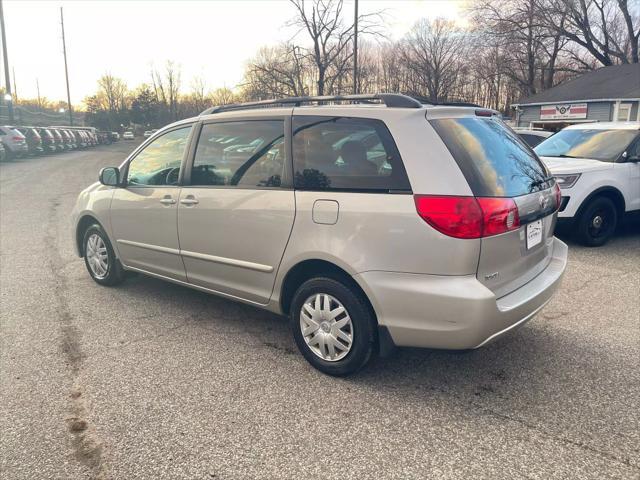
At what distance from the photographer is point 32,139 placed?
27.5 meters

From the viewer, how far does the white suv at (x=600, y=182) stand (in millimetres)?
6316

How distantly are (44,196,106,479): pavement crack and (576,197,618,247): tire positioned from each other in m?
6.00

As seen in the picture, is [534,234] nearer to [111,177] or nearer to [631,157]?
[111,177]

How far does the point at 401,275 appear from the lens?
2.79 metres

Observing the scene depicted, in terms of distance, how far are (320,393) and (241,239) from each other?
4.02 ft

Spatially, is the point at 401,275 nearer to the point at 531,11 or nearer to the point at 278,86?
the point at 278,86

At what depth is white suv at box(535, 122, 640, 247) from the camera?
6.32 m

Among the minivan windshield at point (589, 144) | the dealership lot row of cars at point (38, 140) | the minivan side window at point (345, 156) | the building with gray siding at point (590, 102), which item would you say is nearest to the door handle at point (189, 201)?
the minivan side window at point (345, 156)

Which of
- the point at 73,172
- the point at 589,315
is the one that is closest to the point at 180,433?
the point at 589,315

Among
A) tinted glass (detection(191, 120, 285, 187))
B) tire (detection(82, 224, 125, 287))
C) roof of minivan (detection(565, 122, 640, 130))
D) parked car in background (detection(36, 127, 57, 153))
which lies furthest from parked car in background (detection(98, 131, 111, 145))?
tinted glass (detection(191, 120, 285, 187))

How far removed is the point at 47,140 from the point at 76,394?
31.7 metres

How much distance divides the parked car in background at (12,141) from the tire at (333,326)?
82.6 feet

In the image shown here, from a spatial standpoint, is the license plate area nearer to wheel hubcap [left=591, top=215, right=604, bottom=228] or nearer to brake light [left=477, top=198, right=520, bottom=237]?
brake light [left=477, top=198, right=520, bottom=237]

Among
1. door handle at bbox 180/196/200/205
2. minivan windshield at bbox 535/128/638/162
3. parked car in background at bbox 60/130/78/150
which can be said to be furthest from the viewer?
parked car in background at bbox 60/130/78/150
